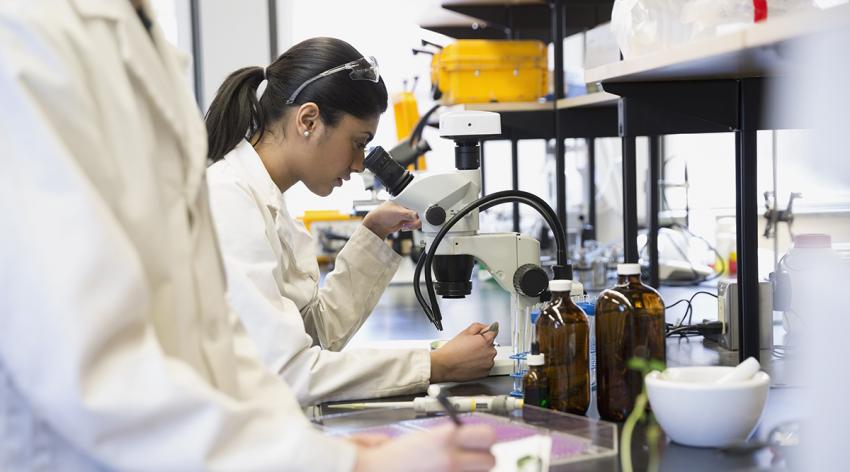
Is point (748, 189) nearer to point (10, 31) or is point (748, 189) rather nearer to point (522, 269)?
point (522, 269)

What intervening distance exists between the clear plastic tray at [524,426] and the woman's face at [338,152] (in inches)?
24.9

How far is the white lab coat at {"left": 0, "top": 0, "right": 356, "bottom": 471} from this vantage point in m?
0.62

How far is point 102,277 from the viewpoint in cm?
62

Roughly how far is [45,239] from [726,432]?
0.85m

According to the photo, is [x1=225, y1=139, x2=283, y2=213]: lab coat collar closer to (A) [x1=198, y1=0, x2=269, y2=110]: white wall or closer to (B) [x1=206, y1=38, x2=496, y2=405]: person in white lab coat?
(B) [x1=206, y1=38, x2=496, y2=405]: person in white lab coat

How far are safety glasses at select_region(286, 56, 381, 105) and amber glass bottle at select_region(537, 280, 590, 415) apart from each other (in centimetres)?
66

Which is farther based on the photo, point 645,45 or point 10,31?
point 645,45

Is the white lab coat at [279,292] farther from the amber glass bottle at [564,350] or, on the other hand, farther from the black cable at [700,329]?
the black cable at [700,329]

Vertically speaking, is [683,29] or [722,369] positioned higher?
[683,29]

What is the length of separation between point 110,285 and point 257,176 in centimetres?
108

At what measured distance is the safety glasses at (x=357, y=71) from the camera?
5.74ft

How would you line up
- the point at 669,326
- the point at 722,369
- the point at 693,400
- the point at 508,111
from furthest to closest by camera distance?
the point at 508,111 → the point at 669,326 → the point at 722,369 → the point at 693,400

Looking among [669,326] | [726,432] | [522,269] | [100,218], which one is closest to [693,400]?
[726,432]

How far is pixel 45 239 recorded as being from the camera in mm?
615
